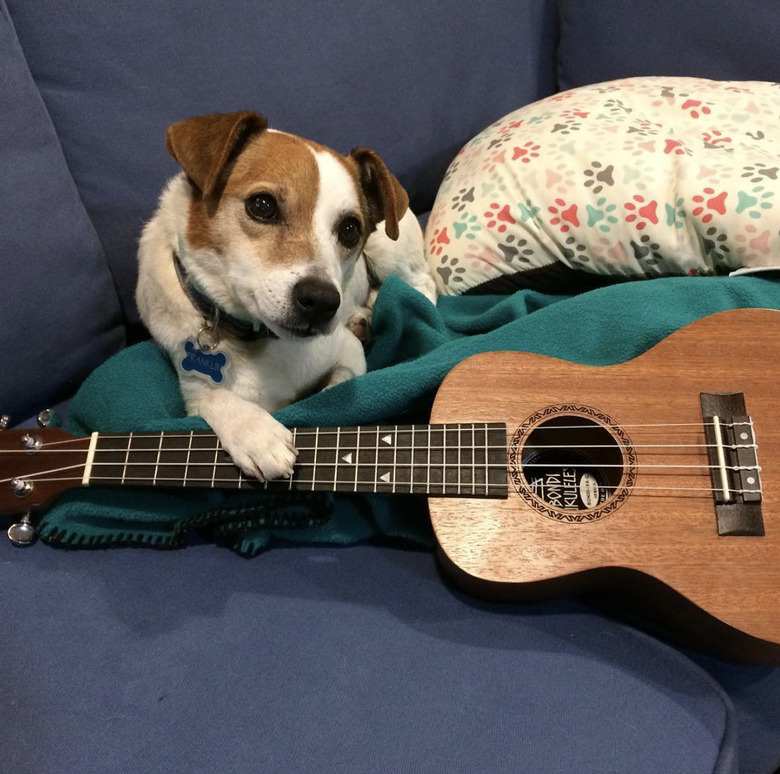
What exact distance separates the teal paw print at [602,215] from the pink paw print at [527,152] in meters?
0.20

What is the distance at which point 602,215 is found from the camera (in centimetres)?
130

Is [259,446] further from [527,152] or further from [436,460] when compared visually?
[527,152]

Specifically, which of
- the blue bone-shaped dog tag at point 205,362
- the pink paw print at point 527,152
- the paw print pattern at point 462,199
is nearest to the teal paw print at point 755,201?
the pink paw print at point 527,152

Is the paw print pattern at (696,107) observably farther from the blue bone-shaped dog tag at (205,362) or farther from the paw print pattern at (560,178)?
the blue bone-shaped dog tag at (205,362)

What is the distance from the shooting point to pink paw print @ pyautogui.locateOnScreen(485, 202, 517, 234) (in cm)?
140

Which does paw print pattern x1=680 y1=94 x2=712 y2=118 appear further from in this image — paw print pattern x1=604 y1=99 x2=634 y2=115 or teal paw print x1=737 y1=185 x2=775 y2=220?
teal paw print x1=737 y1=185 x2=775 y2=220

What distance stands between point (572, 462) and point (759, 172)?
748mm

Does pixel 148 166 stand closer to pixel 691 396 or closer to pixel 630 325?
pixel 630 325

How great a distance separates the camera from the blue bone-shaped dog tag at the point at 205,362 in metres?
1.19

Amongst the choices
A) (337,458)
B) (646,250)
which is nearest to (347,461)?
(337,458)

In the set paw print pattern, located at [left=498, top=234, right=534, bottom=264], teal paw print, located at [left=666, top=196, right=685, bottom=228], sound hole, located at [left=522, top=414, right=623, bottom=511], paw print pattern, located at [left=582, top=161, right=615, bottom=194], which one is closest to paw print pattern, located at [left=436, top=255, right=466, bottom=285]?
paw print pattern, located at [left=498, top=234, right=534, bottom=264]

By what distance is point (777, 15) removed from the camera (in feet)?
5.01

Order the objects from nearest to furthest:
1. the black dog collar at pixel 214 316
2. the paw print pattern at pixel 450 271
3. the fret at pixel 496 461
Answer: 1. the fret at pixel 496 461
2. the black dog collar at pixel 214 316
3. the paw print pattern at pixel 450 271

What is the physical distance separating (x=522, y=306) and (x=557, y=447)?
0.45 meters
